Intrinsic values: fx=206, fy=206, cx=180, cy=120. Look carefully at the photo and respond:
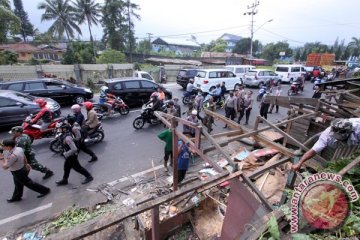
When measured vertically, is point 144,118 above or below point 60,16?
below

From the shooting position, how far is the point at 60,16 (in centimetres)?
2764

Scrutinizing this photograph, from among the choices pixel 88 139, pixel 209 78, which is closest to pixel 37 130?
pixel 88 139

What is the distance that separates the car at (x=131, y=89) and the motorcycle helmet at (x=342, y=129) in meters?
10.0

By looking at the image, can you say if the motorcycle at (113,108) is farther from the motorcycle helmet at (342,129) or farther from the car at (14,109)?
the motorcycle helmet at (342,129)

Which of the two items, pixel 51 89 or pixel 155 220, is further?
pixel 51 89

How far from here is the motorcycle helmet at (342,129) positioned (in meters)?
2.36

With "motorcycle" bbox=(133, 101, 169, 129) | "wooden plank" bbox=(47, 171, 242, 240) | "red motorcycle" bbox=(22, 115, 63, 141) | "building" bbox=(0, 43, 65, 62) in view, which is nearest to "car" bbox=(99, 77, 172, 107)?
"motorcycle" bbox=(133, 101, 169, 129)

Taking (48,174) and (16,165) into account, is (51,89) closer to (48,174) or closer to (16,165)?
(48,174)

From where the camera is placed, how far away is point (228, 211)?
2.71 m

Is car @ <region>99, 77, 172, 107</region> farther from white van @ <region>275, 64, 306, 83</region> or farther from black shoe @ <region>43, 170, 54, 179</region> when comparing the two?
white van @ <region>275, 64, 306, 83</region>

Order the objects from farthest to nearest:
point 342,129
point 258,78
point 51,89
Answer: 1. point 258,78
2. point 51,89
3. point 342,129

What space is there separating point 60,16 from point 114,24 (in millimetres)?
7217

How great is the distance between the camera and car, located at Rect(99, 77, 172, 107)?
10883 millimetres

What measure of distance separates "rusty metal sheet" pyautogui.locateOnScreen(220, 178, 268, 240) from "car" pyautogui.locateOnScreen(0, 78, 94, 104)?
441 inches
